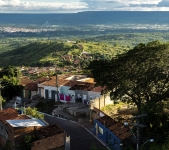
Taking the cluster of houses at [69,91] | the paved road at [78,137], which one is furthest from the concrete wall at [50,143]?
the cluster of houses at [69,91]

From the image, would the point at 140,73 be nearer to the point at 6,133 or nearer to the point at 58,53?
the point at 6,133

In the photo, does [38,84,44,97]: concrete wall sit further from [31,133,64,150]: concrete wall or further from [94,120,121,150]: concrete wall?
[31,133,64,150]: concrete wall

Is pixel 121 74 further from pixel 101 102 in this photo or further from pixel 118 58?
pixel 101 102

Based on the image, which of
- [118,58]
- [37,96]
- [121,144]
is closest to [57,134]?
[121,144]

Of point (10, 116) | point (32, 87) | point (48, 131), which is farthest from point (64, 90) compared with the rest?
point (48, 131)

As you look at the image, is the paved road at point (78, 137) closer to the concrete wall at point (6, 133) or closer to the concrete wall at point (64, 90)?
the concrete wall at point (6, 133)
